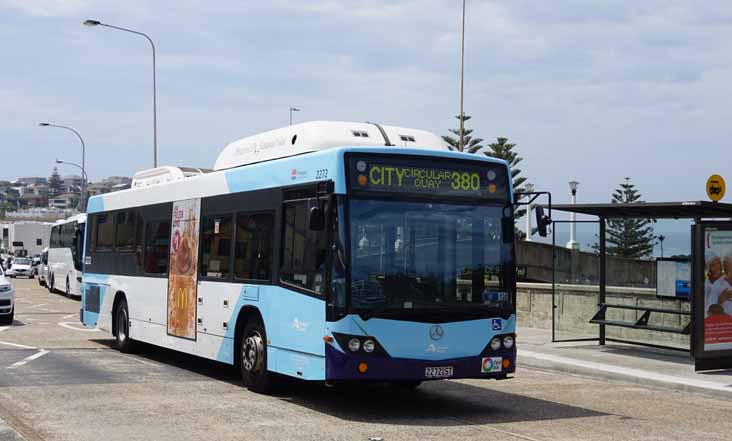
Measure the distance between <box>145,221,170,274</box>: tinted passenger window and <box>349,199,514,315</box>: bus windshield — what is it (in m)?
6.16

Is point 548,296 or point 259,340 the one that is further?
point 548,296

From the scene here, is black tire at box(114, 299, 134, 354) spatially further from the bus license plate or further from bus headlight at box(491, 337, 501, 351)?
bus headlight at box(491, 337, 501, 351)

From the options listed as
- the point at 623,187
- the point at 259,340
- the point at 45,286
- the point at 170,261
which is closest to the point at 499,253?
the point at 259,340

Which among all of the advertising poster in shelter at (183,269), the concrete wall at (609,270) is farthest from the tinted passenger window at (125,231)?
the concrete wall at (609,270)

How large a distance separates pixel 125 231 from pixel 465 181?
8.71 metres

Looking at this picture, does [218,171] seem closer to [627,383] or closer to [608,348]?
[627,383]

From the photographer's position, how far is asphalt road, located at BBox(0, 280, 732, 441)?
9648 mm

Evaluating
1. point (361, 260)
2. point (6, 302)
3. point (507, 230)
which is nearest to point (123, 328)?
point (6, 302)

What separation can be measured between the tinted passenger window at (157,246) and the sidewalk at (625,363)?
655 cm

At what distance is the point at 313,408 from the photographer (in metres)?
11.4

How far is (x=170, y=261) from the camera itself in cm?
1560

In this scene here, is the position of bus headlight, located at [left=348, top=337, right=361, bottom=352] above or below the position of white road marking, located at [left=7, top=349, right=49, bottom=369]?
above

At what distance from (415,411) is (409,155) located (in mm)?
2998

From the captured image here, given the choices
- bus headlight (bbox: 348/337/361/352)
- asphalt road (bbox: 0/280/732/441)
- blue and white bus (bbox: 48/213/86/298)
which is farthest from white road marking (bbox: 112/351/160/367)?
blue and white bus (bbox: 48/213/86/298)
